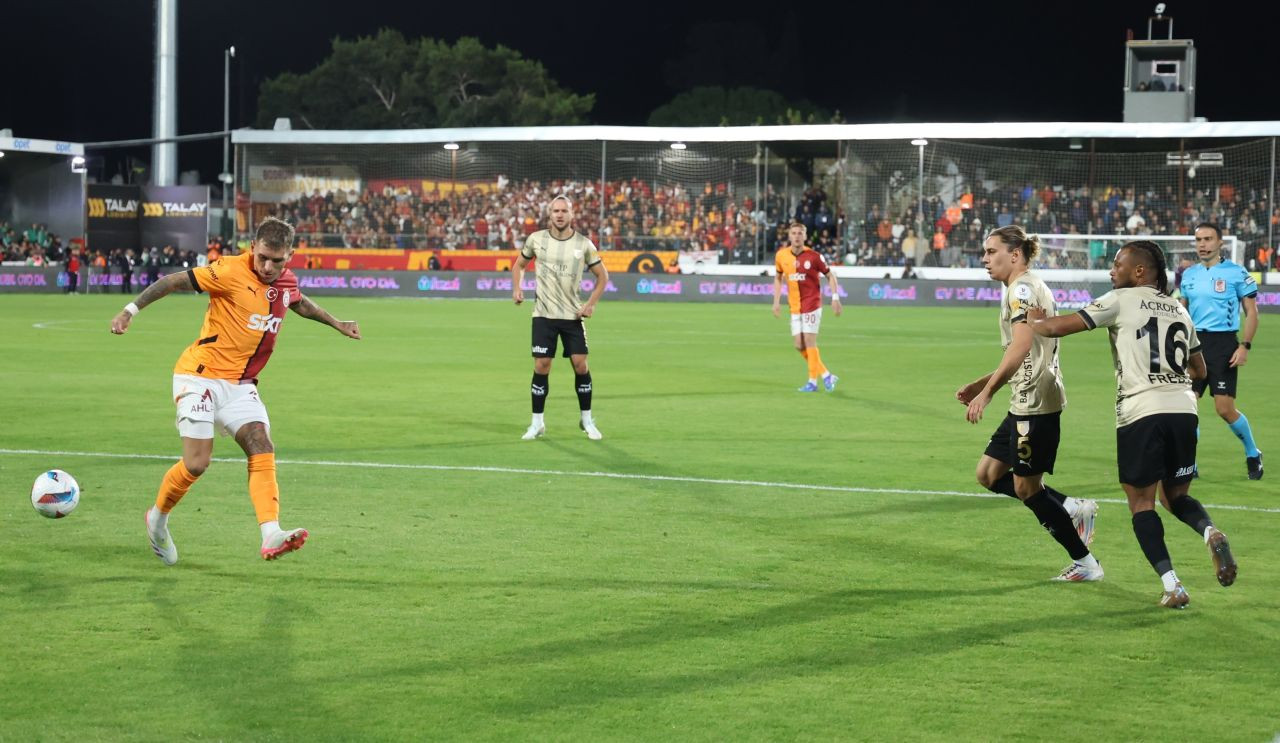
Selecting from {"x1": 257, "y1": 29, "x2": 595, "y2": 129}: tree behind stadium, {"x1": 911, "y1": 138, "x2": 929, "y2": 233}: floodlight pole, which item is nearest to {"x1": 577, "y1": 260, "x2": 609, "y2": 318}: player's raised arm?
{"x1": 911, "y1": 138, "x2": 929, "y2": 233}: floodlight pole

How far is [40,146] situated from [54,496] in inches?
2280

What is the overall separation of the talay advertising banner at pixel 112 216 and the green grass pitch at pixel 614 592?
1869 inches

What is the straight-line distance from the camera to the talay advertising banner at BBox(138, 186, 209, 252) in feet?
199

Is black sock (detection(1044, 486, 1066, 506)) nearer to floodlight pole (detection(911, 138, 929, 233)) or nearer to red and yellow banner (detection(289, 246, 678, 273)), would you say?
floodlight pole (detection(911, 138, 929, 233))

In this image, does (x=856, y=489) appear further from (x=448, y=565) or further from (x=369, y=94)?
(x=369, y=94)

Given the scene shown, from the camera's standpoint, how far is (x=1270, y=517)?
393 inches

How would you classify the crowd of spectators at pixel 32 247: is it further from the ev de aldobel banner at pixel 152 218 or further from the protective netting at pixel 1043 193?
the protective netting at pixel 1043 193

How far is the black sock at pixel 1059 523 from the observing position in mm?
7746

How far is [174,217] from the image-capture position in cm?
6091

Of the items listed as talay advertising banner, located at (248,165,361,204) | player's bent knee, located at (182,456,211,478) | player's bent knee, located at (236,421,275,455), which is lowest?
player's bent knee, located at (182,456,211,478)

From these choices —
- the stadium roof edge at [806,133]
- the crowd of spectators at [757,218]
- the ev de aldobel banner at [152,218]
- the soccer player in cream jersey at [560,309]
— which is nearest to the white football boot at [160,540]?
the soccer player in cream jersey at [560,309]

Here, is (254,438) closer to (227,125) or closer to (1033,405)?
(1033,405)

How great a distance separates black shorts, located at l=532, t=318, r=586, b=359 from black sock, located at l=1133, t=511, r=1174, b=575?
7414 millimetres

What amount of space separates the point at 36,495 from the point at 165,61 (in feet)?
209
